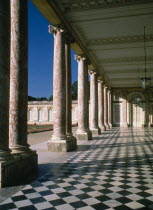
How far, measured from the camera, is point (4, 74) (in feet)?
21.5

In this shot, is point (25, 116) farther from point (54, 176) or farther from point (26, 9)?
point (26, 9)

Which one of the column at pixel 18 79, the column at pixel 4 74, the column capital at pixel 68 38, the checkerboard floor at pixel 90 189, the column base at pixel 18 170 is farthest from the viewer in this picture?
the column capital at pixel 68 38

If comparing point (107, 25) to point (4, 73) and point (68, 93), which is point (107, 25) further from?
point (4, 73)

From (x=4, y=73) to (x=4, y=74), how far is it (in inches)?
1.1

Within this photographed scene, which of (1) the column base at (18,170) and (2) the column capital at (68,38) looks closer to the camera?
(1) the column base at (18,170)

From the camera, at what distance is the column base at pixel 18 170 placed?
6273 mm

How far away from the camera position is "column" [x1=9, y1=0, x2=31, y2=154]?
24.6ft

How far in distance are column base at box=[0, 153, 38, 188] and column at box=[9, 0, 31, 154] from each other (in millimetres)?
348

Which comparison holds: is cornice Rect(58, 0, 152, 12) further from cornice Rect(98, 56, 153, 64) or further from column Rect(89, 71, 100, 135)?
column Rect(89, 71, 100, 135)

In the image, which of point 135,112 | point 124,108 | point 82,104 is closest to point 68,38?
point 82,104

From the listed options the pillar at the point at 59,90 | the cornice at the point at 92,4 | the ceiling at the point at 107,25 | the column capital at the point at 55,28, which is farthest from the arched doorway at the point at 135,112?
the cornice at the point at 92,4

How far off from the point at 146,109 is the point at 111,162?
32.2 meters

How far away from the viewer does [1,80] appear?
6.46 metres

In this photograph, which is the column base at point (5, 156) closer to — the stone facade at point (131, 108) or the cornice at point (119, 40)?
the cornice at point (119, 40)
